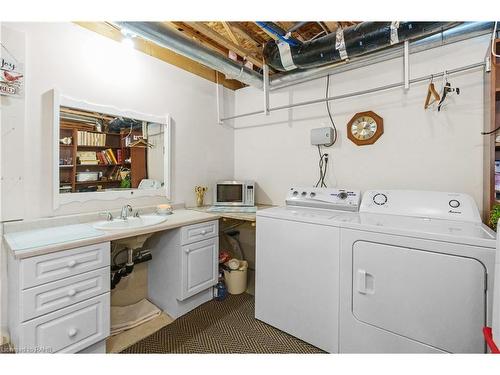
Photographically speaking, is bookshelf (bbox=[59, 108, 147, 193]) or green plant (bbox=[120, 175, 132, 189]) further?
green plant (bbox=[120, 175, 132, 189])

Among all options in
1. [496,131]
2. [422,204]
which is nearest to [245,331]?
[422,204]

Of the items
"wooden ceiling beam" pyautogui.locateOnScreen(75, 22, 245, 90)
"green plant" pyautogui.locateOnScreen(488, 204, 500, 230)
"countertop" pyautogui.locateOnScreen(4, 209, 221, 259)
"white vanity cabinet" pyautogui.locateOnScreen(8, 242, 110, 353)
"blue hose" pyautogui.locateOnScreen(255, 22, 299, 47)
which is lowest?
"white vanity cabinet" pyautogui.locateOnScreen(8, 242, 110, 353)

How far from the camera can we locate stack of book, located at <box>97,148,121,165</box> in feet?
6.51

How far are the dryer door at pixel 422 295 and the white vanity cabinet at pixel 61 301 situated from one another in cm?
165

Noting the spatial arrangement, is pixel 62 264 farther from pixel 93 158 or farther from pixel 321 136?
pixel 321 136

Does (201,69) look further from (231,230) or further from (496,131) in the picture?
(496,131)

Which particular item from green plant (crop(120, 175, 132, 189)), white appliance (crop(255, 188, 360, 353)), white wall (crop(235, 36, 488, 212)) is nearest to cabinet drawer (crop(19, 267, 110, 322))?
green plant (crop(120, 175, 132, 189))

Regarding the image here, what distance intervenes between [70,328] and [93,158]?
1.24 m

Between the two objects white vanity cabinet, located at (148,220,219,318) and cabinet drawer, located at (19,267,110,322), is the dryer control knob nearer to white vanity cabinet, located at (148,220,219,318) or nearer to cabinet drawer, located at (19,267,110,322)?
white vanity cabinet, located at (148,220,219,318)

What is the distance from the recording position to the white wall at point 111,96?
1646 millimetres

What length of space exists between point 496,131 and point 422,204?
2.03 feet

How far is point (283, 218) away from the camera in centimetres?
181

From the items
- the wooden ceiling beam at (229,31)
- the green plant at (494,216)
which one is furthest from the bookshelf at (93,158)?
the green plant at (494,216)

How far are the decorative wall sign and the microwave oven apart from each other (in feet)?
5.97
